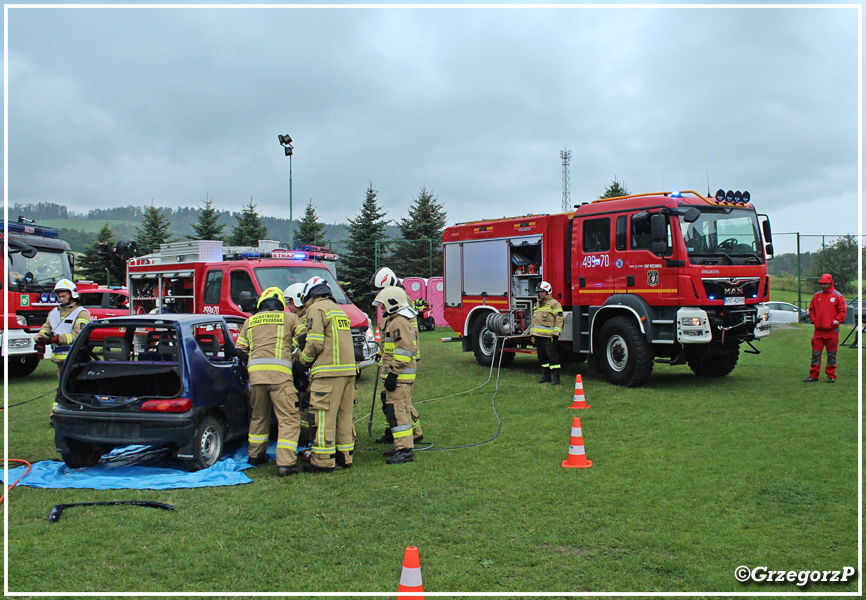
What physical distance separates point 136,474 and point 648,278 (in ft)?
26.9

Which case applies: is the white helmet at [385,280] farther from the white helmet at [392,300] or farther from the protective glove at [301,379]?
the protective glove at [301,379]

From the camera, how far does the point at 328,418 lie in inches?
251

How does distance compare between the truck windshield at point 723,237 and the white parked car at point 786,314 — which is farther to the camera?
the white parked car at point 786,314

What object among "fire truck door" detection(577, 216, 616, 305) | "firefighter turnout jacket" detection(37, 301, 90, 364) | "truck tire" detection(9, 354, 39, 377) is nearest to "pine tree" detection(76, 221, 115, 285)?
"truck tire" detection(9, 354, 39, 377)

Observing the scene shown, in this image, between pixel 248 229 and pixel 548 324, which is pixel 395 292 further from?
pixel 248 229

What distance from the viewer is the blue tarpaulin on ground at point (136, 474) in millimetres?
5859

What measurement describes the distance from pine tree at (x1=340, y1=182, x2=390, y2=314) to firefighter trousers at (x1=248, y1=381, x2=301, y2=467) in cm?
2164

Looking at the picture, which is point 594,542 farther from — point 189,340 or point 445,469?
point 189,340

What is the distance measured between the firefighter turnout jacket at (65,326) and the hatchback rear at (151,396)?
222 cm

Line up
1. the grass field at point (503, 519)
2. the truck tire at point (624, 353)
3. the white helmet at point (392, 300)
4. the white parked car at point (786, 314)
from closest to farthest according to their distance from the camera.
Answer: the grass field at point (503, 519)
the white helmet at point (392, 300)
the truck tire at point (624, 353)
the white parked car at point (786, 314)

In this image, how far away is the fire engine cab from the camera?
11562 millimetres

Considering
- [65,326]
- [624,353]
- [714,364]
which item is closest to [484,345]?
[624,353]

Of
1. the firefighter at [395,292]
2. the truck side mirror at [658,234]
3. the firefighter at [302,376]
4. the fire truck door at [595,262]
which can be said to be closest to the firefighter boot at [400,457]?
the firefighter at [395,292]

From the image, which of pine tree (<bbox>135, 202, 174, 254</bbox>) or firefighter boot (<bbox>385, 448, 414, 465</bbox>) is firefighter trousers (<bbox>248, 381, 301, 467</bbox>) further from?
pine tree (<bbox>135, 202, 174, 254</bbox>)
